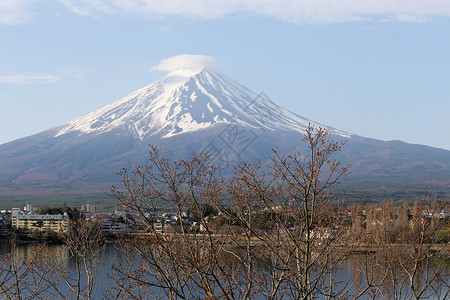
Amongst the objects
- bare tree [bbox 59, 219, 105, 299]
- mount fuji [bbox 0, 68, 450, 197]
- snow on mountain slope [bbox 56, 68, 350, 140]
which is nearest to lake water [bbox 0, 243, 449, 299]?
bare tree [bbox 59, 219, 105, 299]

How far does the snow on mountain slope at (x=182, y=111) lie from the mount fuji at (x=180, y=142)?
19 centimetres

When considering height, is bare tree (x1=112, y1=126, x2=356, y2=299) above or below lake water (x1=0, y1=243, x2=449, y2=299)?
above

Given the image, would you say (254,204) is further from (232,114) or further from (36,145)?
(36,145)

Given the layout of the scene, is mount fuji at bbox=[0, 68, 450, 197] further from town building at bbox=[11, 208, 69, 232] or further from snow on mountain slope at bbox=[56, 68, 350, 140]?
town building at bbox=[11, 208, 69, 232]

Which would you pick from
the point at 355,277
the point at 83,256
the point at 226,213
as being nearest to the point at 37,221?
the point at 355,277

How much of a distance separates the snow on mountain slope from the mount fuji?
0.19m

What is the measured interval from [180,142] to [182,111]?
21.0 meters

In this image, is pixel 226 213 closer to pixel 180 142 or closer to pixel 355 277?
pixel 355 277

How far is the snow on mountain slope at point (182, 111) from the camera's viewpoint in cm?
12412

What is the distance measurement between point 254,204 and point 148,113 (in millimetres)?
128384

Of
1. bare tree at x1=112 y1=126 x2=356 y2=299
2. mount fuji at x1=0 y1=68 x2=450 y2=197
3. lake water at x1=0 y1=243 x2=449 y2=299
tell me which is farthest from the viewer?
mount fuji at x1=0 y1=68 x2=450 y2=197

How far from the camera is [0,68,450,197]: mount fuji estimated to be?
104438mm

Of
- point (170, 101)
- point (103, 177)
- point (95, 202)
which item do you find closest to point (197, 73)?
point (170, 101)

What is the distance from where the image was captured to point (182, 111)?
134 metres
